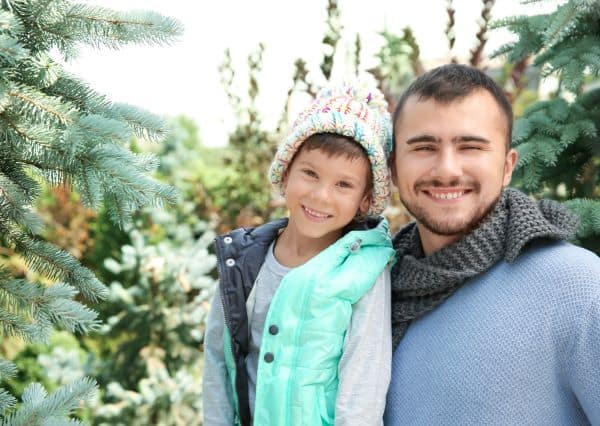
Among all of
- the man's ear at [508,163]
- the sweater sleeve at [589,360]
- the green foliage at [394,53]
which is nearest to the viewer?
the sweater sleeve at [589,360]

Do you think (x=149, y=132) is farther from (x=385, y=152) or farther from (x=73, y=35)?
(x=385, y=152)

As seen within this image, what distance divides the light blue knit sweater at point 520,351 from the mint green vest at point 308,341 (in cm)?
23

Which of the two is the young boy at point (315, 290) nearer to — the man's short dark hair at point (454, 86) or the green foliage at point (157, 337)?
the man's short dark hair at point (454, 86)

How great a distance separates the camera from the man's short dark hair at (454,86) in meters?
1.85

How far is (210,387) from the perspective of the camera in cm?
209

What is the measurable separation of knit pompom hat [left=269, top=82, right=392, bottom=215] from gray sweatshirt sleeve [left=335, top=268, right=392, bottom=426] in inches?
15.2

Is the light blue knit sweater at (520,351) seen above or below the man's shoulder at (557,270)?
below

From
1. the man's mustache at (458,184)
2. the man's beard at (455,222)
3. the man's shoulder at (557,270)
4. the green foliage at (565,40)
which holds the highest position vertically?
the green foliage at (565,40)

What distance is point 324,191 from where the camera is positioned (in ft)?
6.44

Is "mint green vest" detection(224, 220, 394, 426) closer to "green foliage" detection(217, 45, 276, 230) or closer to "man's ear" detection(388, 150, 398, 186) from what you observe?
"man's ear" detection(388, 150, 398, 186)

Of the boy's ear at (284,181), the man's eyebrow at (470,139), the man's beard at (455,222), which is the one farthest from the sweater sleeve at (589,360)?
the boy's ear at (284,181)

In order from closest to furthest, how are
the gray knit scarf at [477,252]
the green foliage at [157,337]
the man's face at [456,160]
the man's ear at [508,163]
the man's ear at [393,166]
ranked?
the gray knit scarf at [477,252] < the man's face at [456,160] < the man's ear at [508,163] < the man's ear at [393,166] < the green foliage at [157,337]

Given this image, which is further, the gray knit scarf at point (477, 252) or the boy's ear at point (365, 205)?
the boy's ear at point (365, 205)

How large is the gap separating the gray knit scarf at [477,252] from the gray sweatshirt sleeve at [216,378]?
0.59 metres
